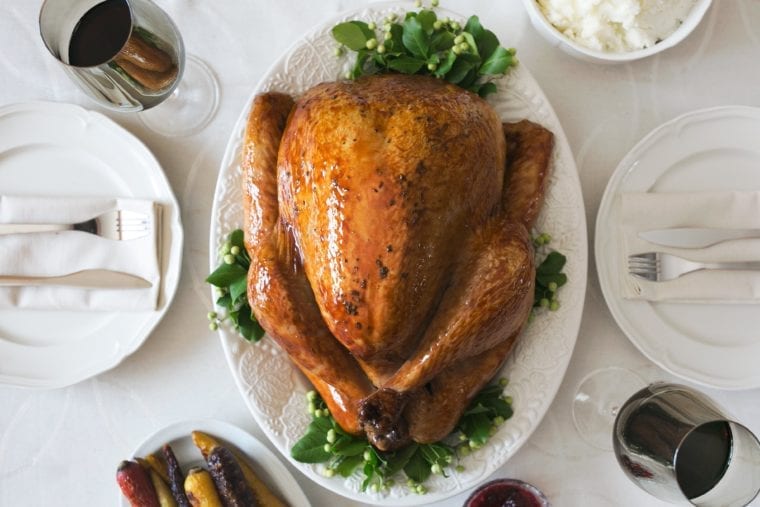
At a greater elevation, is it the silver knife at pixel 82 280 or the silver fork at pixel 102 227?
the silver fork at pixel 102 227

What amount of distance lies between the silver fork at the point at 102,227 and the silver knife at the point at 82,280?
85 millimetres

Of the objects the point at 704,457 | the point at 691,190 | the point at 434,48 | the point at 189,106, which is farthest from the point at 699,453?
the point at 189,106

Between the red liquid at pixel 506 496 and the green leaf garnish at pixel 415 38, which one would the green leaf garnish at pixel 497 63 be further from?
the red liquid at pixel 506 496

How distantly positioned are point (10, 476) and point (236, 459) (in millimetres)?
608

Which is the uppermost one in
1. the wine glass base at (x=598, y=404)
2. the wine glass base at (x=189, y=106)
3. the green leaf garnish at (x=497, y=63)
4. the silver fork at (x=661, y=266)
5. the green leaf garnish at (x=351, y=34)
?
the green leaf garnish at (x=351, y=34)

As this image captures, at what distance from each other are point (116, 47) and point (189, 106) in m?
0.28

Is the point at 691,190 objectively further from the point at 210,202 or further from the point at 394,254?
the point at 210,202

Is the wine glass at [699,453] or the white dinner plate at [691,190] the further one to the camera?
the white dinner plate at [691,190]

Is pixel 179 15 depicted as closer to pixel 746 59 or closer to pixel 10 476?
pixel 10 476

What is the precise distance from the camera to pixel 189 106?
5.05 feet

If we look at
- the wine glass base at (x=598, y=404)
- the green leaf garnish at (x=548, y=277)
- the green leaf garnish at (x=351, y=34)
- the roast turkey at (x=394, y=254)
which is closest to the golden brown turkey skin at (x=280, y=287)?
the roast turkey at (x=394, y=254)

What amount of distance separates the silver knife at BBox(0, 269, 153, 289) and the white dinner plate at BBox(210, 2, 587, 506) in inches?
9.9

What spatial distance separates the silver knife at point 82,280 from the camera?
4.87 ft

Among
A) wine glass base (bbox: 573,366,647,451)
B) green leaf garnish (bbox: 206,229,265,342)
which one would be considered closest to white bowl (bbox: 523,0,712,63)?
wine glass base (bbox: 573,366,647,451)
